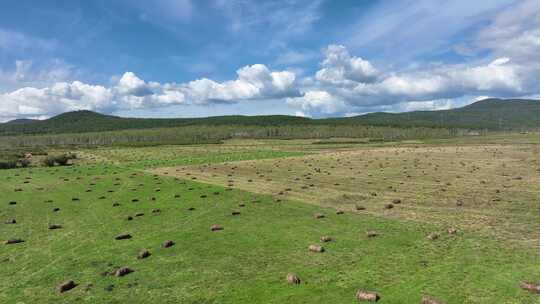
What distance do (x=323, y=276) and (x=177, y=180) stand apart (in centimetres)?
2926

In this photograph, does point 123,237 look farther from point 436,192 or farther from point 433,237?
point 436,192

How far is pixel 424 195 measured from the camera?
2455 cm

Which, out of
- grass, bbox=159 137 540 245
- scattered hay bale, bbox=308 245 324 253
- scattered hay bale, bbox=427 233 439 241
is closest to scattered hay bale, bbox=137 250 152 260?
scattered hay bale, bbox=308 245 324 253

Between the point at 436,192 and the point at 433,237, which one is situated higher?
the point at 433,237

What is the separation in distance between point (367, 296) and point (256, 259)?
4.73 metres

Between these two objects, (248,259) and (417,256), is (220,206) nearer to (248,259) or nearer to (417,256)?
(248,259)

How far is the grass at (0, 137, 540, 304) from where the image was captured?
9.88m

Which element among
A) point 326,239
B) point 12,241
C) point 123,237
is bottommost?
point 12,241

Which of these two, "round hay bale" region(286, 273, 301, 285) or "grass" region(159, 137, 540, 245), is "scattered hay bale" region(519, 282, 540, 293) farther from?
"round hay bale" region(286, 273, 301, 285)

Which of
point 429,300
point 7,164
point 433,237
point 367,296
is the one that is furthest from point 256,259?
point 7,164

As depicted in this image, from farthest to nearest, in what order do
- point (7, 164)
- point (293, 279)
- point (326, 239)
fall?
point (7, 164) → point (326, 239) → point (293, 279)

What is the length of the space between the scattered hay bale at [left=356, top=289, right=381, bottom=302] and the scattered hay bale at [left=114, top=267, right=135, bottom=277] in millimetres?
7535

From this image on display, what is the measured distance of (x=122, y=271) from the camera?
11.8 metres

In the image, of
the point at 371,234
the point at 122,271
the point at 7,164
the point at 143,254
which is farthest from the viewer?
the point at 7,164
